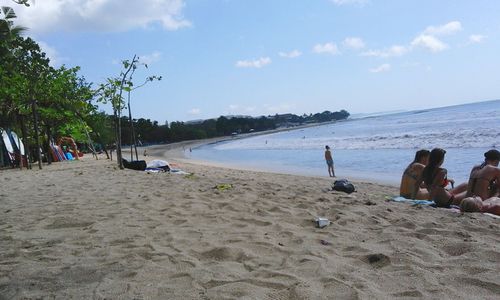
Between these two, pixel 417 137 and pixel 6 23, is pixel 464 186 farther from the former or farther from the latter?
pixel 417 137

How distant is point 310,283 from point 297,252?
2.10ft

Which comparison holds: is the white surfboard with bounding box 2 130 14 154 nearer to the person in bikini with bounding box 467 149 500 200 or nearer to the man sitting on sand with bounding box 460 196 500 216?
the person in bikini with bounding box 467 149 500 200

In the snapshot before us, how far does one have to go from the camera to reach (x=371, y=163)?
1820 centimetres

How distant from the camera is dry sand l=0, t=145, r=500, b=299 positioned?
2.48 meters

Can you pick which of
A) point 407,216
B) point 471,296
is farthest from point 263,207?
point 471,296

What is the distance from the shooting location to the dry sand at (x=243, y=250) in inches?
97.7

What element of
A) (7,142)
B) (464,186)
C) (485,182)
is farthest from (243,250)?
(7,142)

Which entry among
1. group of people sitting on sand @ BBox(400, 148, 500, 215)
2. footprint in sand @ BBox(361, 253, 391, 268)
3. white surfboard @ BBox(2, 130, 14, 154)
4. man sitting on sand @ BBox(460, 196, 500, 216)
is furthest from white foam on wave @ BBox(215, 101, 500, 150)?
white surfboard @ BBox(2, 130, 14, 154)

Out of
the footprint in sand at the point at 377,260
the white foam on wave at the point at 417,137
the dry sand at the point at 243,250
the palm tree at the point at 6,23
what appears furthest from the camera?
the white foam on wave at the point at 417,137

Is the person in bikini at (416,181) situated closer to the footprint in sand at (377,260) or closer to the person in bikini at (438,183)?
the person in bikini at (438,183)

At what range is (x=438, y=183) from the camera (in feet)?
19.2

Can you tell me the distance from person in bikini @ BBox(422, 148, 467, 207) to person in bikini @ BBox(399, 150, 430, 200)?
0.14 metres

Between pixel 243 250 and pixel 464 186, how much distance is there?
14.3ft

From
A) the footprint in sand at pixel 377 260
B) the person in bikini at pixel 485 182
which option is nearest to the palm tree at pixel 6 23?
the footprint in sand at pixel 377 260
